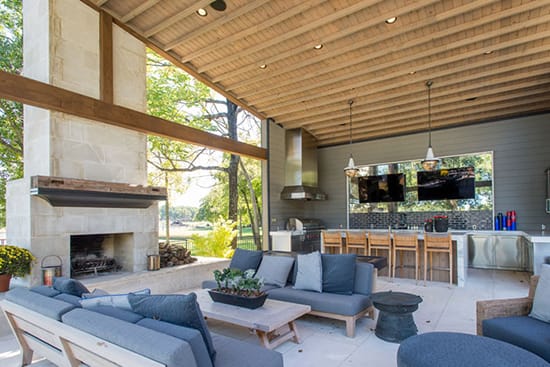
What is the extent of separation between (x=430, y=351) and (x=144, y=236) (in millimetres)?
4763

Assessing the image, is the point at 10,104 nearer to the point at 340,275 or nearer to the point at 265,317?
the point at 265,317

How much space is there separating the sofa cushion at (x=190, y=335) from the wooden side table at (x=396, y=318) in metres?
2.24

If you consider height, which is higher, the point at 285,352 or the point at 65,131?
the point at 65,131

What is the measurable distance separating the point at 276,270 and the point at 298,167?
470cm

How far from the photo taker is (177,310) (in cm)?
191

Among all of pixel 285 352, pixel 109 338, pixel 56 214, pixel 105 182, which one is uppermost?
pixel 105 182

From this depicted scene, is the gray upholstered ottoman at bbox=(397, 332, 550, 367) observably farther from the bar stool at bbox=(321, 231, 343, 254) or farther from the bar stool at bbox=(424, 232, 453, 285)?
the bar stool at bbox=(321, 231, 343, 254)

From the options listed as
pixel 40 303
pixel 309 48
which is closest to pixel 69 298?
pixel 40 303

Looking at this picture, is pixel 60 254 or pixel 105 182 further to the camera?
pixel 105 182

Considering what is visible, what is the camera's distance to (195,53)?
6273 millimetres

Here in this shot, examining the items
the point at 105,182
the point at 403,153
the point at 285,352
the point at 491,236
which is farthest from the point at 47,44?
the point at 491,236

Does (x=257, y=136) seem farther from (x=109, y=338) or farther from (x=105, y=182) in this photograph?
(x=109, y=338)

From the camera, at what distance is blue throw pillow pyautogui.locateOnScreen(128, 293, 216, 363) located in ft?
6.23

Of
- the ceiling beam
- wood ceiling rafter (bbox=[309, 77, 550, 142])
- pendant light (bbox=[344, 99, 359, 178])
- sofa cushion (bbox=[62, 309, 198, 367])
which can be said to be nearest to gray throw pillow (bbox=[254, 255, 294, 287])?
sofa cushion (bbox=[62, 309, 198, 367])
